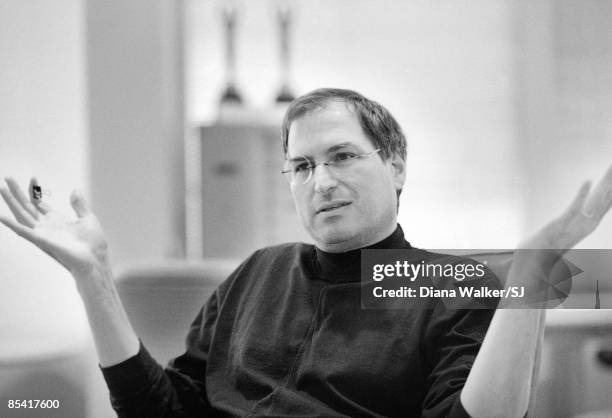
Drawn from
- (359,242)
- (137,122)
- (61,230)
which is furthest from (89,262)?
(137,122)

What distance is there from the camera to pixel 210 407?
3.89ft

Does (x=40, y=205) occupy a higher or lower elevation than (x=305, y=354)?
higher

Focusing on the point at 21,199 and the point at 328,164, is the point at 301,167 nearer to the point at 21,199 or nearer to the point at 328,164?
the point at 328,164

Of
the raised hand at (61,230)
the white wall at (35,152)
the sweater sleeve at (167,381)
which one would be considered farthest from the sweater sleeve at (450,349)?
the white wall at (35,152)

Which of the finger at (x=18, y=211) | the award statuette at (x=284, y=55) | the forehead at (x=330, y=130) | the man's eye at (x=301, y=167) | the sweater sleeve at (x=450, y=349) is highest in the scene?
the award statuette at (x=284, y=55)

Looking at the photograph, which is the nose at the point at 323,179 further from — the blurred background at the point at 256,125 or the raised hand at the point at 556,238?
the raised hand at the point at 556,238

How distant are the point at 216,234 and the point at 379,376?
23.9 inches

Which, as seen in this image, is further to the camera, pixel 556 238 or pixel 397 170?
pixel 397 170

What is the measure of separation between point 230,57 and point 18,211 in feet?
1.89

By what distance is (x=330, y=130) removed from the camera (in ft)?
3.58

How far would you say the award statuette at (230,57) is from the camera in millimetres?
1469

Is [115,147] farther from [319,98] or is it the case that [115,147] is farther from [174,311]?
[319,98]

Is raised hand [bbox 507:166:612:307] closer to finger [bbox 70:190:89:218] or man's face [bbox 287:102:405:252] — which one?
man's face [bbox 287:102:405:252]

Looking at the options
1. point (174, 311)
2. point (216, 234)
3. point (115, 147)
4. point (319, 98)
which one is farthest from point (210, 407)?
point (115, 147)
